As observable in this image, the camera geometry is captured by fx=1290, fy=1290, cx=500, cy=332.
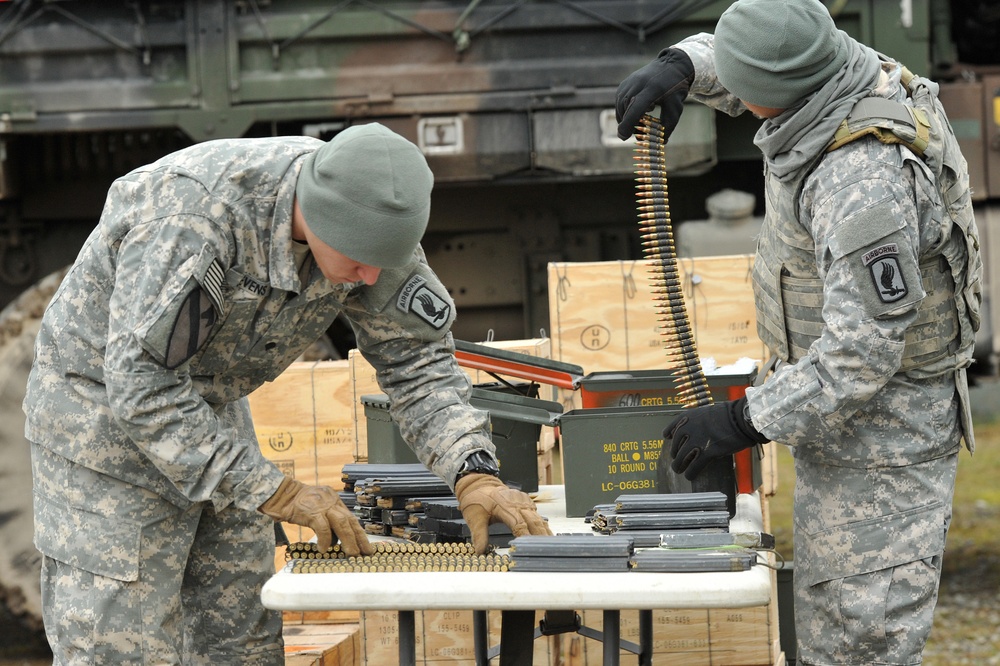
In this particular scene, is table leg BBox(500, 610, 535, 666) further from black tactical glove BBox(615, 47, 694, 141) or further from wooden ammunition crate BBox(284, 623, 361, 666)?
Answer: black tactical glove BBox(615, 47, 694, 141)

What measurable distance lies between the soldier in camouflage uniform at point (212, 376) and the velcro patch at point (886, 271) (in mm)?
905

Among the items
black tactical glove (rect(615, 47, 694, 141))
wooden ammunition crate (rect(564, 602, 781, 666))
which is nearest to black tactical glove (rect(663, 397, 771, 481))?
black tactical glove (rect(615, 47, 694, 141))

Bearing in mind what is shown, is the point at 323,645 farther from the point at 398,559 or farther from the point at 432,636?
the point at 398,559

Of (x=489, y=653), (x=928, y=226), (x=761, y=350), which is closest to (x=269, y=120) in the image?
(x=761, y=350)

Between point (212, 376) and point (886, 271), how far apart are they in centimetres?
154

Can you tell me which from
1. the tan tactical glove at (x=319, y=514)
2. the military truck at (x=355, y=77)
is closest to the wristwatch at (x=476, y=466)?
the tan tactical glove at (x=319, y=514)

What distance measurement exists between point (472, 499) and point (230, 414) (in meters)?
0.70

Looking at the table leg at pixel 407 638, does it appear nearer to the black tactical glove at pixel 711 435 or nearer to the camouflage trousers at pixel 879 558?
the black tactical glove at pixel 711 435

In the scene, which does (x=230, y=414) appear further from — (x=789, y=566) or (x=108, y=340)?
(x=789, y=566)

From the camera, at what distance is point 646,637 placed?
11.5ft

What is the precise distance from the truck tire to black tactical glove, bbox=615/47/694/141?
3.12 m

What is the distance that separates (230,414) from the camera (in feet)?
10.4

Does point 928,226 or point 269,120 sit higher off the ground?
point 269,120

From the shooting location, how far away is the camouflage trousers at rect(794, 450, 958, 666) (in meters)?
2.99
